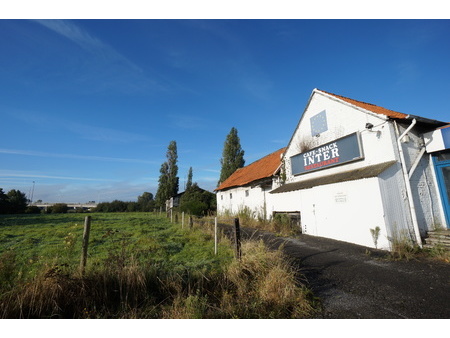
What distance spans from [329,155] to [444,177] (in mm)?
4190

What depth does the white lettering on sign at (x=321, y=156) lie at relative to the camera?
1029cm

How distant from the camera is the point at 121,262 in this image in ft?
14.0

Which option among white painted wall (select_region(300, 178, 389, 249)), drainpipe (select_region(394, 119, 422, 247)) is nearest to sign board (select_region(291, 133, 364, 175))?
drainpipe (select_region(394, 119, 422, 247))

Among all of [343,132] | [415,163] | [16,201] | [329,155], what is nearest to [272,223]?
[329,155]

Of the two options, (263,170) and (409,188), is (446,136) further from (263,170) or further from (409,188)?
(263,170)

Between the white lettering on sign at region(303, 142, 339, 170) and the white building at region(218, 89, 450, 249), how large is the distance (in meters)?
0.05

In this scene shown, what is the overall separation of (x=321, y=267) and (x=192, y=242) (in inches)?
216

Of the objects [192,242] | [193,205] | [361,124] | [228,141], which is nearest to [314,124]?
[361,124]

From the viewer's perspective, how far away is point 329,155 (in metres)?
10.6

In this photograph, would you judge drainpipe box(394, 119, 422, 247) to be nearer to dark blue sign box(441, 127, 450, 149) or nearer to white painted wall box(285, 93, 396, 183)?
white painted wall box(285, 93, 396, 183)

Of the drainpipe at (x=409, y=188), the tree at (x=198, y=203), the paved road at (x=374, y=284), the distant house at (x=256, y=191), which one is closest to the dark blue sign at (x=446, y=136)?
the drainpipe at (x=409, y=188)

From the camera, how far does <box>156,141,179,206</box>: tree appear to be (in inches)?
1681

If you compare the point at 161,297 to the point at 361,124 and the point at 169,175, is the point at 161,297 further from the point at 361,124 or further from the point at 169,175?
the point at 169,175

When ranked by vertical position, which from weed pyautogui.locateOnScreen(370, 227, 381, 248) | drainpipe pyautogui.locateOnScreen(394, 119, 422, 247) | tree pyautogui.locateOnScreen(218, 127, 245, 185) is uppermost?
tree pyautogui.locateOnScreen(218, 127, 245, 185)
